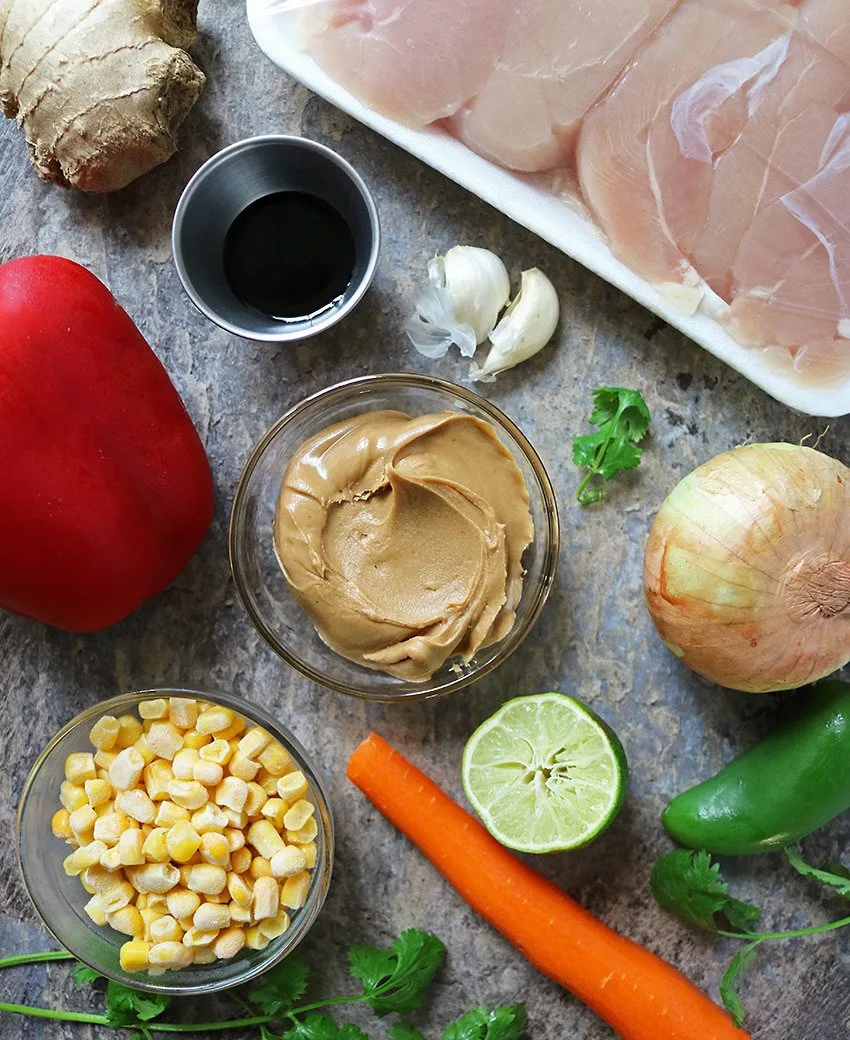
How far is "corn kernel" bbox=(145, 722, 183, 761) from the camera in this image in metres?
1.69

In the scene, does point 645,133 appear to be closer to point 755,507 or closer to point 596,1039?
point 755,507

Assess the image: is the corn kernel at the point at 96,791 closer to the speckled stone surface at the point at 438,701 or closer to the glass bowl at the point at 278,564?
the speckled stone surface at the point at 438,701

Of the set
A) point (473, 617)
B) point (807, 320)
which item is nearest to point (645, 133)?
point (807, 320)

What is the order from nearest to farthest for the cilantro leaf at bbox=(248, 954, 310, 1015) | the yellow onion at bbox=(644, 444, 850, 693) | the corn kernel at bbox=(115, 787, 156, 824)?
the yellow onion at bbox=(644, 444, 850, 693)
the corn kernel at bbox=(115, 787, 156, 824)
the cilantro leaf at bbox=(248, 954, 310, 1015)

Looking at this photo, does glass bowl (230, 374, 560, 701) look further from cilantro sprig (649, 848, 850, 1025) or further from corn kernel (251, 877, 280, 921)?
cilantro sprig (649, 848, 850, 1025)

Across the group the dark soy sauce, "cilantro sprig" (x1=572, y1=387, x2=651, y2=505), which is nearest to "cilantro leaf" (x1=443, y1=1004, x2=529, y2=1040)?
"cilantro sprig" (x1=572, y1=387, x2=651, y2=505)

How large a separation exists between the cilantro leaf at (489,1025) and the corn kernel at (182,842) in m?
0.57

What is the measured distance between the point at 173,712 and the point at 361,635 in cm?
37

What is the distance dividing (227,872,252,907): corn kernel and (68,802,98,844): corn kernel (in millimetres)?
253

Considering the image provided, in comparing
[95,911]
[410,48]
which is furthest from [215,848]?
[410,48]

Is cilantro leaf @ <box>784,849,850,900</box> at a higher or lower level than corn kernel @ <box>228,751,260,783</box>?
higher

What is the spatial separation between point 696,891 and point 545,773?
1.08 ft

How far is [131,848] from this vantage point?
5.37 feet

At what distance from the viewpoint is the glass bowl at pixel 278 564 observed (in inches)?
67.1
